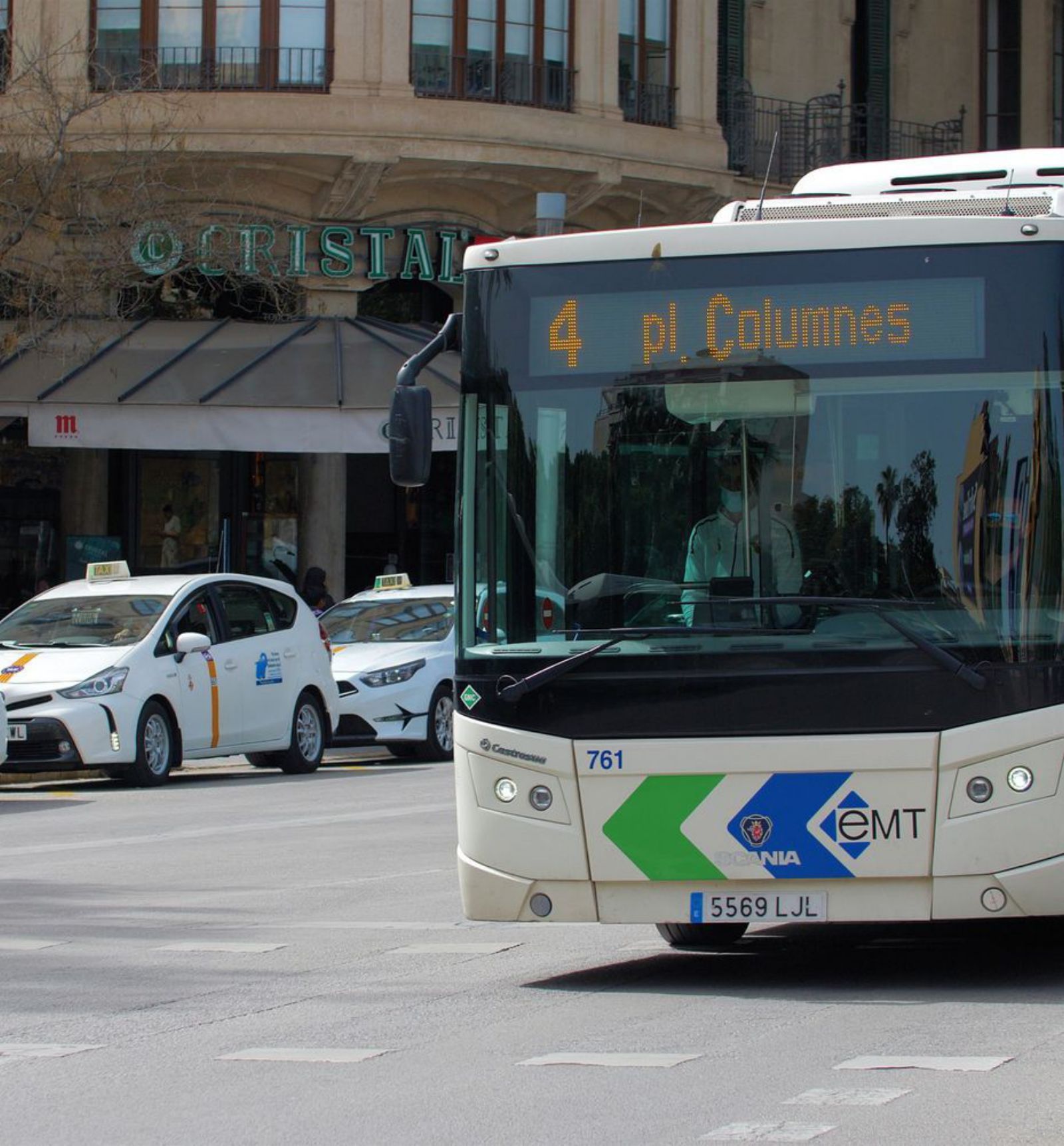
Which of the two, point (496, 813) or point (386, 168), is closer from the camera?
point (496, 813)

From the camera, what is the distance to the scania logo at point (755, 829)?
8281 millimetres

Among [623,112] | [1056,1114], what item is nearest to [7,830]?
[1056,1114]

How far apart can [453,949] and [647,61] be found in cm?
2310

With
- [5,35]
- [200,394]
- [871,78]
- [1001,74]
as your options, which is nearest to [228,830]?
[200,394]

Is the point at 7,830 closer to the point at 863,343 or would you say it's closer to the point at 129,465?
the point at 863,343

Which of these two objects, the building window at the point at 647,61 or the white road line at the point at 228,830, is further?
the building window at the point at 647,61

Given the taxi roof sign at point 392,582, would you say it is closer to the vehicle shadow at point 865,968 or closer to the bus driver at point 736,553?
the vehicle shadow at point 865,968

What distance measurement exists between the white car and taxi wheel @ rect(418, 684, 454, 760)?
5.23ft

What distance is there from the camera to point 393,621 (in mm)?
23750

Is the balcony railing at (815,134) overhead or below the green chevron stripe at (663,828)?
overhead

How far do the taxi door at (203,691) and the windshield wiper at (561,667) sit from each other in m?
11.0

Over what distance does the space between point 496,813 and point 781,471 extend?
166 cm

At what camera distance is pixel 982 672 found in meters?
8.13

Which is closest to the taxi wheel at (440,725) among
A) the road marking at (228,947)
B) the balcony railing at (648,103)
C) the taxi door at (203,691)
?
the taxi door at (203,691)
